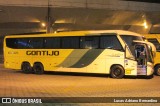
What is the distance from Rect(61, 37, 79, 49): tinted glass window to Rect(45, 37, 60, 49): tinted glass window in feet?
1.49

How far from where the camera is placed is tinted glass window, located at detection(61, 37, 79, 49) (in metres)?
23.8

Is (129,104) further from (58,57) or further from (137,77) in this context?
(58,57)

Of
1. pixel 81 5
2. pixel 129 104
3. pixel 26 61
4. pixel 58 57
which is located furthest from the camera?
pixel 81 5

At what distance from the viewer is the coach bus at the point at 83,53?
2178 cm

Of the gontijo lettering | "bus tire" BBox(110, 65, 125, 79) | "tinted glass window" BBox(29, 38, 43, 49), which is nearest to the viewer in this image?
"bus tire" BBox(110, 65, 125, 79)

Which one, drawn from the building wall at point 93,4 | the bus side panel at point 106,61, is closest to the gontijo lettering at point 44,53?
the bus side panel at point 106,61

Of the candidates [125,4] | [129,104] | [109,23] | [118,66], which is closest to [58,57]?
[118,66]

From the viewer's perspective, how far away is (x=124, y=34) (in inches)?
870

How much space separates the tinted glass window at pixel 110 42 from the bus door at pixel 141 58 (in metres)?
1.02

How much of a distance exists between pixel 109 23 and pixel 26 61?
30.5m

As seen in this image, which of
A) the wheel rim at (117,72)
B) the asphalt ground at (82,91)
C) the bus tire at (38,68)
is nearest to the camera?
the asphalt ground at (82,91)

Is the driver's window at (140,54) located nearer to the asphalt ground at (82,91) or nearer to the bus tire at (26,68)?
the asphalt ground at (82,91)

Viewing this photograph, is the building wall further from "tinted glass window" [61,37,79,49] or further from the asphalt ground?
the asphalt ground

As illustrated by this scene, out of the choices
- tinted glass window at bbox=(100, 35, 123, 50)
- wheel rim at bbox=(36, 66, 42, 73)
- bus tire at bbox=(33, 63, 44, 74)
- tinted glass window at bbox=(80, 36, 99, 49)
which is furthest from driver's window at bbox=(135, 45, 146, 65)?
wheel rim at bbox=(36, 66, 42, 73)
